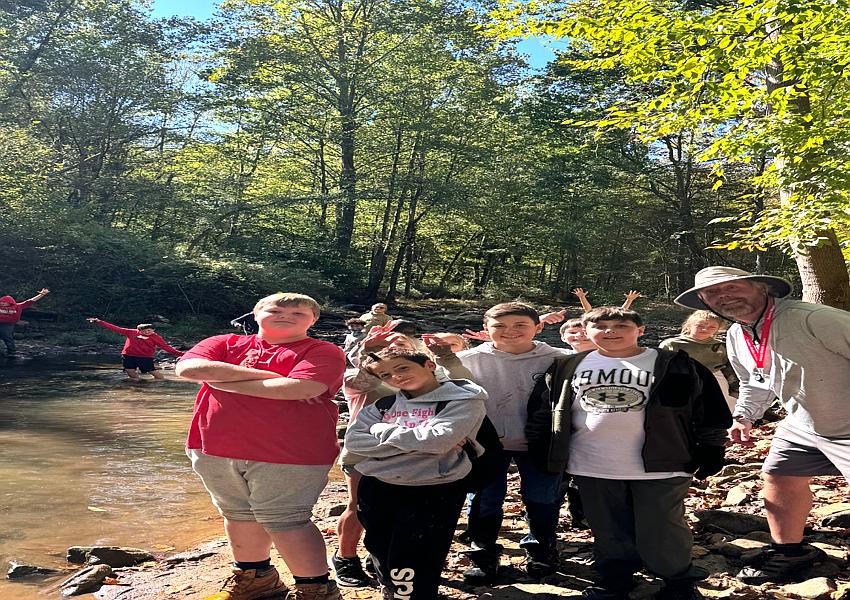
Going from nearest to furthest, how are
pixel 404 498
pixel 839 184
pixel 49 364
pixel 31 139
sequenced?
pixel 404 498, pixel 839 184, pixel 49 364, pixel 31 139

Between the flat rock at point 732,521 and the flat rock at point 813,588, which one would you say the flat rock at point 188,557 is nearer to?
the flat rock at point 732,521

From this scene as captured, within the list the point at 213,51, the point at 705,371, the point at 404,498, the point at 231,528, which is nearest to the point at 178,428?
the point at 231,528

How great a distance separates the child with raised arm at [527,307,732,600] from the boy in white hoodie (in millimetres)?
610

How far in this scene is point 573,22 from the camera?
30.7ft

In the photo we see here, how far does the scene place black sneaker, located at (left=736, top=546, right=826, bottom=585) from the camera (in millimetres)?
3771

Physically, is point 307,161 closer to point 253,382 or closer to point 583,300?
point 583,300

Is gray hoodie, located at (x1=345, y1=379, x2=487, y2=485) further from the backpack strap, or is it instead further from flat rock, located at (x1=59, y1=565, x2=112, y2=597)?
flat rock, located at (x1=59, y1=565, x2=112, y2=597)

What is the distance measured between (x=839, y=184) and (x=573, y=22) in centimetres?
426

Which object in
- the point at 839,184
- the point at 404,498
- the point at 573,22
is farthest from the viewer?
the point at 573,22

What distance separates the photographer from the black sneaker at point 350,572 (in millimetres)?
4004

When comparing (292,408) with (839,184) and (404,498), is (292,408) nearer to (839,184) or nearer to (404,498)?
(404,498)

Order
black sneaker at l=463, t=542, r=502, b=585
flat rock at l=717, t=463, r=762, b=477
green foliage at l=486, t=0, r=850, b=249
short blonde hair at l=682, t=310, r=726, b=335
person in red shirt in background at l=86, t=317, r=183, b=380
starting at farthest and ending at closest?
person in red shirt in background at l=86, t=317, r=183, b=380, green foliage at l=486, t=0, r=850, b=249, flat rock at l=717, t=463, r=762, b=477, short blonde hair at l=682, t=310, r=726, b=335, black sneaker at l=463, t=542, r=502, b=585

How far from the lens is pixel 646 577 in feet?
12.8

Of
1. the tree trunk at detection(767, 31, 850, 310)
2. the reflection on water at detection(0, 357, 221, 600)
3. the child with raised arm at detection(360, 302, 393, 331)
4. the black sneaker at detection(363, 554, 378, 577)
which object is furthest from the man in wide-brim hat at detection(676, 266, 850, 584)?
the tree trunk at detection(767, 31, 850, 310)
